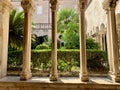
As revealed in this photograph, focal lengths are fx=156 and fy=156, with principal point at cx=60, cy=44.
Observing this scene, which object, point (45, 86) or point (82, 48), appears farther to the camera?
point (82, 48)

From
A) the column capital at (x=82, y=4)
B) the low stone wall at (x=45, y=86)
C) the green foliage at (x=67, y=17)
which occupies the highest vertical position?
the green foliage at (x=67, y=17)

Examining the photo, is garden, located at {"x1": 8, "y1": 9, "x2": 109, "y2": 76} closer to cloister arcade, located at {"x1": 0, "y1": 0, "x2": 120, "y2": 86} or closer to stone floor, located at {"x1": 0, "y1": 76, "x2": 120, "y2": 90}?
cloister arcade, located at {"x1": 0, "y1": 0, "x2": 120, "y2": 86}

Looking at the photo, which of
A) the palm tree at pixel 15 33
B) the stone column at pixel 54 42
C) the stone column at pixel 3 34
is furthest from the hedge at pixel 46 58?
the stone column at pixel 54 42

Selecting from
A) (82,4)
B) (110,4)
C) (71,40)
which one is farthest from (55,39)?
(71,40)

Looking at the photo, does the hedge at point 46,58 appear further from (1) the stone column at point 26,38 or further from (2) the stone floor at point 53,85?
(2) the stone floor at point 53,85

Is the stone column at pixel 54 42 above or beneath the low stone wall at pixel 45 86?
above

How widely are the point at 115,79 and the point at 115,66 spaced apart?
1.30 ft

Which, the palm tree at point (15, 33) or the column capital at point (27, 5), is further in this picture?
the palm tree at point (15, 33)

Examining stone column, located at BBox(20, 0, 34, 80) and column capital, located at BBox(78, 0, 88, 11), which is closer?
stone column, located at BBox(20, 0, 34, 80)

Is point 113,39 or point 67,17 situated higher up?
point 67,17

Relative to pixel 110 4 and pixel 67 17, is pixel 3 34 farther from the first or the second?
pixel 67 17

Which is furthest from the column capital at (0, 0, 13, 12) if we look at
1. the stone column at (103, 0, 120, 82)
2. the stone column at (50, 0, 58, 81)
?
the stone column at (103, 0, 120, 82)

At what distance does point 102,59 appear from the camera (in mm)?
7211

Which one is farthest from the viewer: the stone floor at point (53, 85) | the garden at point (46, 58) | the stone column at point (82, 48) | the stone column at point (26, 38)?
the garden at point (46, 58)
